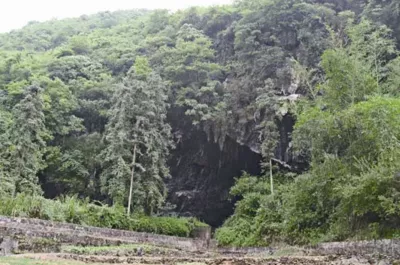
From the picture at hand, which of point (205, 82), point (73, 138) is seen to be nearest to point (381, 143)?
point (205, 82)

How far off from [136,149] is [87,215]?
5953mm

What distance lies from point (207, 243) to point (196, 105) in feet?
31.6

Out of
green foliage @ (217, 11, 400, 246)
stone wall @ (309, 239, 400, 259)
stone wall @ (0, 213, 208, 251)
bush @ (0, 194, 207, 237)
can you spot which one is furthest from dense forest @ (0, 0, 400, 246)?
stone wall @ (0, 213, 208, 251)

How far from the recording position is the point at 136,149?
87.1 ft

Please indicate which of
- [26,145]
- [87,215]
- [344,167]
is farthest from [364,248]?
[26,145]

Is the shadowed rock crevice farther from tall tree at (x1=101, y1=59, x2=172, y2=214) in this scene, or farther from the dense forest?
tall tree at (x1=101, y1=59, x2=172, y2=214)

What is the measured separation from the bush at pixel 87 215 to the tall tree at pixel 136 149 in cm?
117

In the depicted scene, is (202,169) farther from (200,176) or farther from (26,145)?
(26,145)

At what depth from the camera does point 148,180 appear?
87.6 feet

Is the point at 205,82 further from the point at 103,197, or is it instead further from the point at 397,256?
the point at 397,256

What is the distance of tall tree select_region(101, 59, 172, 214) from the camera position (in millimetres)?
25812

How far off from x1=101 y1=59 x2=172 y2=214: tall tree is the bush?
1174 millimetres

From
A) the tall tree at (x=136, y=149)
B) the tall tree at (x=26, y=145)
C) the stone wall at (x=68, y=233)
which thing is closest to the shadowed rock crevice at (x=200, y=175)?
the tall tree at (x=136, y=149)

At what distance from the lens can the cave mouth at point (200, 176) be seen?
111ft
